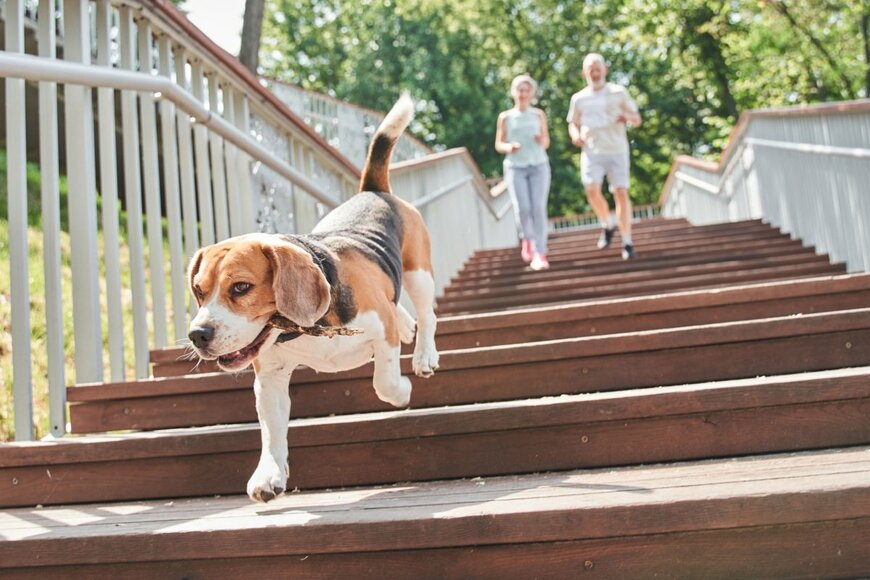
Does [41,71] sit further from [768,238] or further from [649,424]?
[768,238]

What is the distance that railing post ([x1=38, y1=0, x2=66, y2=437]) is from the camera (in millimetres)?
3609

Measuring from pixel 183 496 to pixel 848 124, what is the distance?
464 cm

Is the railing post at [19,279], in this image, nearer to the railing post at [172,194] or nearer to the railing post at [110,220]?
the railing post at [110,220]

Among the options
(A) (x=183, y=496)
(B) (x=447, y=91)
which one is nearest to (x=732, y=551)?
(A) (x=183, y=496)

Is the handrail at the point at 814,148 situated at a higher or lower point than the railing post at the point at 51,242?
higher

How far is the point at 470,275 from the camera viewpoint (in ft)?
26.5

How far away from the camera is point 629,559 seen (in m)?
2.26

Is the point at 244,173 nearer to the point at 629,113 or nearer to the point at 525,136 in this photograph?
the point at 525,136

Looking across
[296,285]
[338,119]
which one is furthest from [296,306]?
[338,119]

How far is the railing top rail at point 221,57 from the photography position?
428cm

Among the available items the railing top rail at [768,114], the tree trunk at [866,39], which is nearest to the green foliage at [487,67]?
the tree trunk at [866,39]

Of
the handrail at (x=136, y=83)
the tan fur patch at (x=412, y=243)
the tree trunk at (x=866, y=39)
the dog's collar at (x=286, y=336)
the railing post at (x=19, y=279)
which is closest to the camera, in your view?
the dog's collar at (x=286, y=336)

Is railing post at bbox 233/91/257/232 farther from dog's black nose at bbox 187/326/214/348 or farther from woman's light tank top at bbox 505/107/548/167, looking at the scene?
woman's light tank top at bbox 505/107/548/167

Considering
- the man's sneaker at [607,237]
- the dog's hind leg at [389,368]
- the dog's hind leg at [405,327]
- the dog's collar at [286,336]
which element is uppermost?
the man's sneaker at [607,237]
